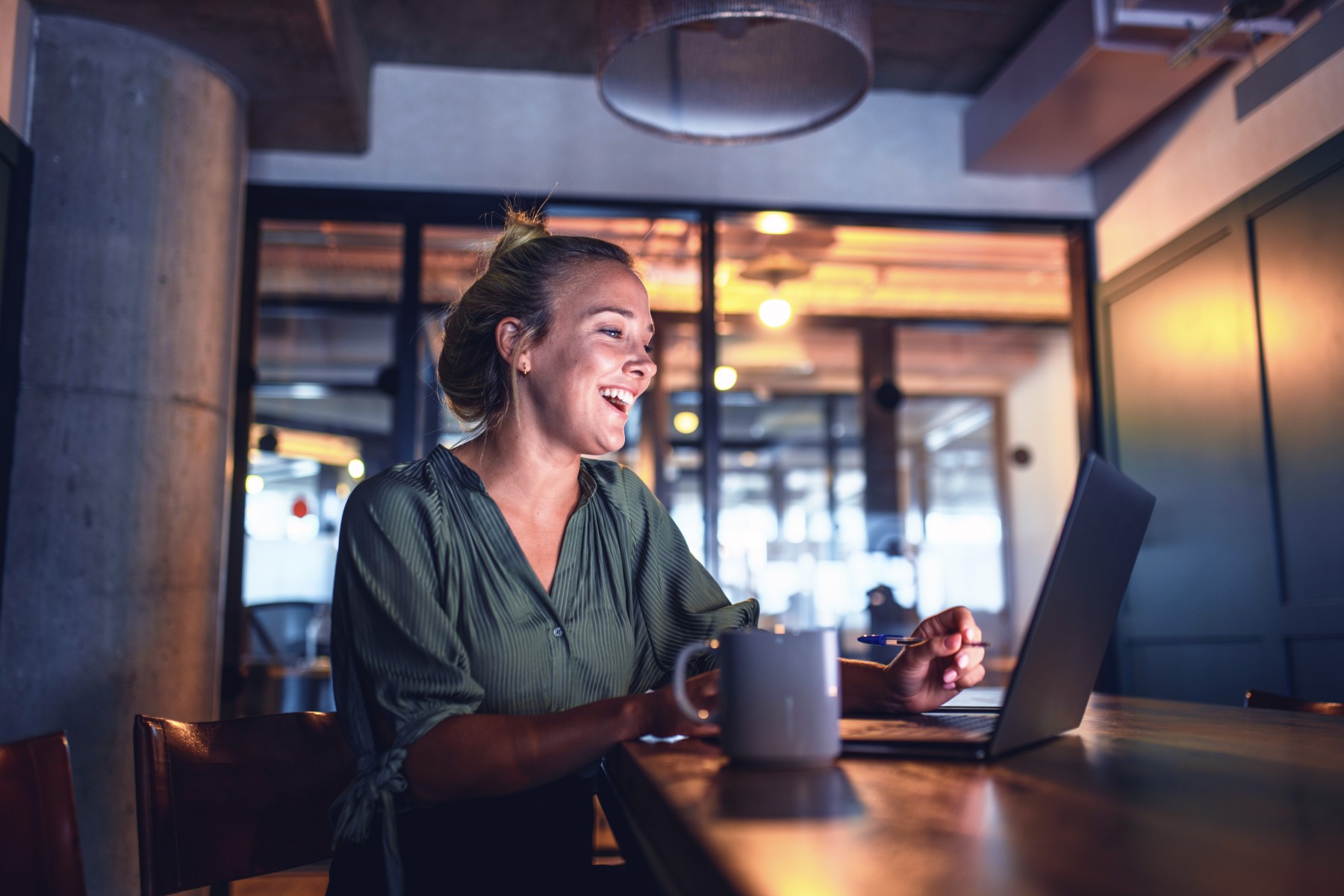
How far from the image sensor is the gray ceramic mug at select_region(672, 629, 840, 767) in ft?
2.66

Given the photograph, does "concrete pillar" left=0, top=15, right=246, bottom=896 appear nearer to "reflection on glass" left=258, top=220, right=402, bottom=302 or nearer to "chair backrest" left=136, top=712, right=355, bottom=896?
"reflection on glass" left=258, top=220, right=402, bottom=302

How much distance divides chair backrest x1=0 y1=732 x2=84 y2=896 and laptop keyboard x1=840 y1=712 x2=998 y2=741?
809mm

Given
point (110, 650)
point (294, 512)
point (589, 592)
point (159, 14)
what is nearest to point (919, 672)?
point (589, 592)

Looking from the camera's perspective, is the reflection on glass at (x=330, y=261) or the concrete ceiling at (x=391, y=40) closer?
the concrete ceiling at (x=391, y=40)

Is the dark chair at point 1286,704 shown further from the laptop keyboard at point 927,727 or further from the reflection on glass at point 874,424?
the reflection on glass at point 874,424

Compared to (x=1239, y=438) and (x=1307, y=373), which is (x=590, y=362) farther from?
(x=1239, y=438)

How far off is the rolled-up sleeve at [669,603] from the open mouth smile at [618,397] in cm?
16

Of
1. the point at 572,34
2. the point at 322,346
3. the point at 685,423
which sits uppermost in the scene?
the point at 572,34

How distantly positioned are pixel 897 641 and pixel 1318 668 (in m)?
2.41

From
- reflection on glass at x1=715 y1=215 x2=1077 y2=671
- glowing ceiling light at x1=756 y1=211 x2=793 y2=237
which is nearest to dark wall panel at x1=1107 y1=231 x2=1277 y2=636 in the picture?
reflection on glass at x1=715 y1=215 x2=1077 y2=671

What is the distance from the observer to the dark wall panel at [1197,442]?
3125mm

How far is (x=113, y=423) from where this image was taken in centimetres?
284

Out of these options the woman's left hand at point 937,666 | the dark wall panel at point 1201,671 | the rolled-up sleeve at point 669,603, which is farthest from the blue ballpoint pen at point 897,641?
the dark wall panel at point 1201,671

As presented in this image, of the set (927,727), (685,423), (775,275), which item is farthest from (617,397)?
(775,275)
